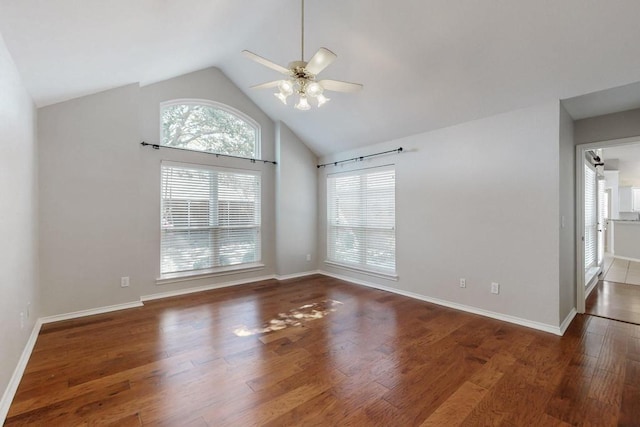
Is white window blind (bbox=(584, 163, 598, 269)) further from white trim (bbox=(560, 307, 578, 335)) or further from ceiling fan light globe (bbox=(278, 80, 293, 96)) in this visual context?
ceiling fan light globe (bbox=(278, 80, 293, 96))

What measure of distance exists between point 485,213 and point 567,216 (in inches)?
33.9

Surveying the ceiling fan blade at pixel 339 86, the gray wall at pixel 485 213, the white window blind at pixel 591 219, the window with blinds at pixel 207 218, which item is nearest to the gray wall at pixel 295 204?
the window with blinds at pixel 207 218

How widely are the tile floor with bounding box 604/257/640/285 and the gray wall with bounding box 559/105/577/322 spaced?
268 cm

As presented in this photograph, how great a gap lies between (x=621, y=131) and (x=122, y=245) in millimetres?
6114

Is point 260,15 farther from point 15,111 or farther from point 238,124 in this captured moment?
point 15,111

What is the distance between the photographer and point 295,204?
18.1ft

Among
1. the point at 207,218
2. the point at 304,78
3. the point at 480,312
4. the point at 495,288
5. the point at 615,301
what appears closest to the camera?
the point at 304,78

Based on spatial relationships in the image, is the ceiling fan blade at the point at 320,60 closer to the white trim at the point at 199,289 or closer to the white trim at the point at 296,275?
the white trim at the point at 199,289

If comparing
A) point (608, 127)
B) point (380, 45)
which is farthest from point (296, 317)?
point (608, 127)

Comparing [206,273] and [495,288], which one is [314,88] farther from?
[206,273]

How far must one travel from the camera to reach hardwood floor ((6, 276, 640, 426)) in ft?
5.78

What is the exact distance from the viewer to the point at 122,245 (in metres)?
3.65

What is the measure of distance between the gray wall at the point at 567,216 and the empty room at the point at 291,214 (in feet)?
0.19

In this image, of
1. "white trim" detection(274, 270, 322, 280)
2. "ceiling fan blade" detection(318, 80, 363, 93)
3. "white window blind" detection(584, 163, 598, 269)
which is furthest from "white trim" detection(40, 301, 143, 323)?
"white window blind" detection(584, 163, 598, 269)
